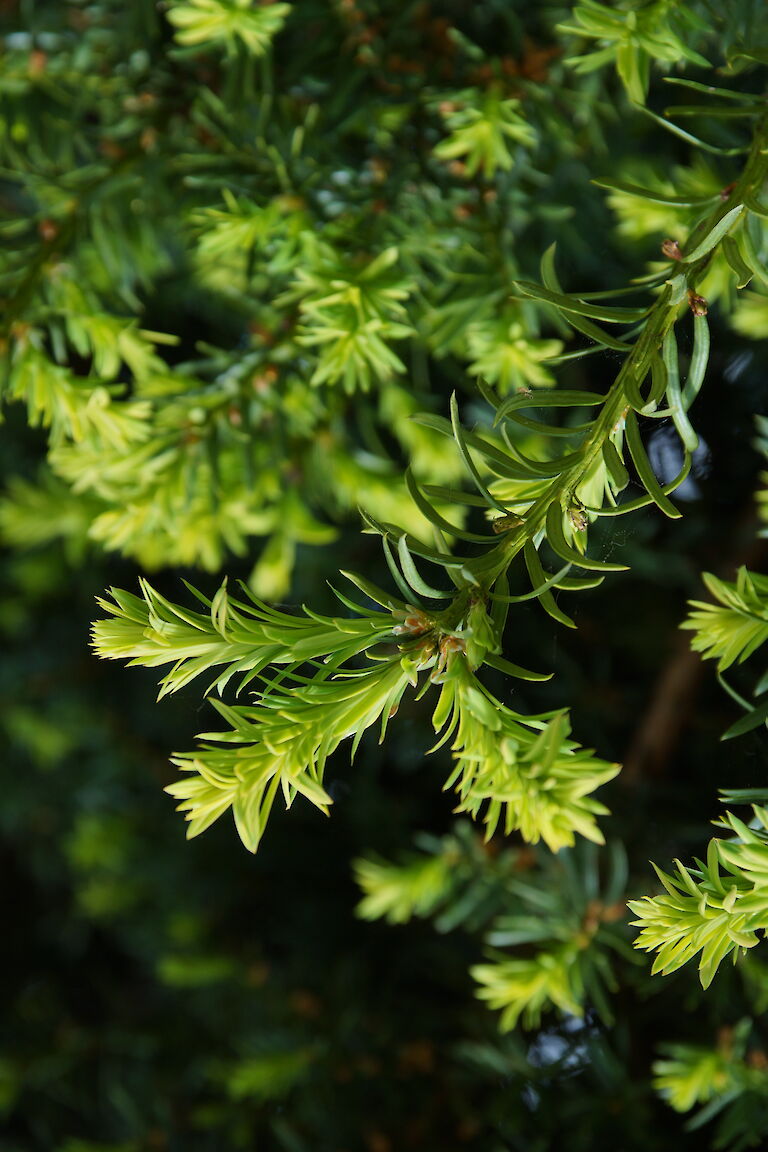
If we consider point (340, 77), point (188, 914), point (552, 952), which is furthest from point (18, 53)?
point (188, 914)

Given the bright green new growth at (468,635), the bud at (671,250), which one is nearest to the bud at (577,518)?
the bright green new growth at (468,635)

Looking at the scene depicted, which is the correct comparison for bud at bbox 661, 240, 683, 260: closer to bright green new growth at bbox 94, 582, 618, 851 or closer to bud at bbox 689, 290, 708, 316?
bud at bbox 689, 290, 708, 316

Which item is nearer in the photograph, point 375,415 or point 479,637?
point 479,637

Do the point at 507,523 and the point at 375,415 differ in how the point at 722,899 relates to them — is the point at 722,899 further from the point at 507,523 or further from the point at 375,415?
the point at 375,415

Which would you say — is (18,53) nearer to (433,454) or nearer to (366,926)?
(433,454)

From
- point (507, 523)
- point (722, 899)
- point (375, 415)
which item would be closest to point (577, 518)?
point (507, 523)

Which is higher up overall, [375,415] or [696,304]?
[696,304]

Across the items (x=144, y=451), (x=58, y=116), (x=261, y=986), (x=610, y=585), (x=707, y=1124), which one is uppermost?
(x=58, y=116)

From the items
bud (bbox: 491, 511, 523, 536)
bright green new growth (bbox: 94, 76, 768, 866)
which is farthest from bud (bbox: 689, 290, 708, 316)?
bud (bbox: 491, 511, 523, 536)
